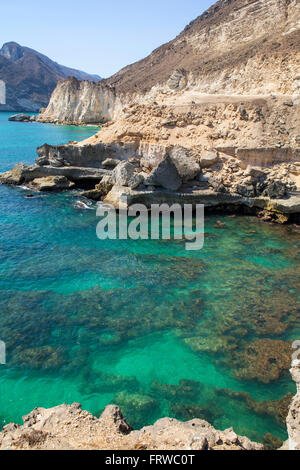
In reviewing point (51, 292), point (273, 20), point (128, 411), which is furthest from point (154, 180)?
point (273, 20)

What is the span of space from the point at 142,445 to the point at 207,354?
566 centimetres

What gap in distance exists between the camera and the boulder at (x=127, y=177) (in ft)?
74.1

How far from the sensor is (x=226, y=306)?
42.7 ft

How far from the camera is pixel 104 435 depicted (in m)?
5.78

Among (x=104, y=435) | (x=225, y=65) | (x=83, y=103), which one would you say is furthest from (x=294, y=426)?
(x=83, y=103)

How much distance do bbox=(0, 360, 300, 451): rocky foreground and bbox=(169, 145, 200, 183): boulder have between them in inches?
733

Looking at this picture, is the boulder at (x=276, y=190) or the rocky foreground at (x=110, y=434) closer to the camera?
the rocky foreground at (x=110, y=434)

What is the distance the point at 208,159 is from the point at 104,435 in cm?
2132

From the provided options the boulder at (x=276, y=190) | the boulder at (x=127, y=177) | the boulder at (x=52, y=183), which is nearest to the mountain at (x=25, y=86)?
the boulder at (x=52, y=183)

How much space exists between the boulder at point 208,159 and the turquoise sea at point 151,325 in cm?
711

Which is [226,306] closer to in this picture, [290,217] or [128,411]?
[128,411]

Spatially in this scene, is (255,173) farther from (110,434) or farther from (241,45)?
(241,45)

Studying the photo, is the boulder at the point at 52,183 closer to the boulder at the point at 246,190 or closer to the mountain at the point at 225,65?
the mountain at the point at 225,65

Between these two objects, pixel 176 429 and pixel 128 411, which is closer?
pixel 176 429
